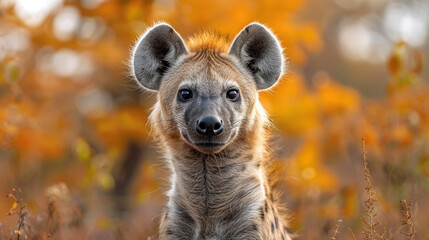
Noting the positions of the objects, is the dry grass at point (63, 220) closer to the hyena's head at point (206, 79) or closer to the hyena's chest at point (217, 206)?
the hyena's chest at point (217, 206)

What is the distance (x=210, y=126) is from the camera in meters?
4.33

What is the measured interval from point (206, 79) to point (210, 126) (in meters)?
0.58

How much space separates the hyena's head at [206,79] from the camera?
179 inches

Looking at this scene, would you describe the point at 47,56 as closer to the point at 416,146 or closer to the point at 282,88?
the point at 282,88

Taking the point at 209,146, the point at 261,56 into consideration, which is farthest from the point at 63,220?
the point at 261,56

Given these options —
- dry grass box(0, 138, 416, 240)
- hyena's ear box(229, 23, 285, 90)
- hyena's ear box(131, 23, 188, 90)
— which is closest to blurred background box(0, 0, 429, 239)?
dry grass box(0, 138, 416, 240)

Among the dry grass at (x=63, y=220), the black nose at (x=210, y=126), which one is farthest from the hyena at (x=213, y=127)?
the dry grass at (x=63, y=220)

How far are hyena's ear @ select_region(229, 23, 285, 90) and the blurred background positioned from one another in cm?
113

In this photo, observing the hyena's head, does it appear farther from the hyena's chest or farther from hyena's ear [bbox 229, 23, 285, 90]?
the hyena's chest

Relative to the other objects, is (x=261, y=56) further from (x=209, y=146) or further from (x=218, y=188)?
(x=218, y=188)

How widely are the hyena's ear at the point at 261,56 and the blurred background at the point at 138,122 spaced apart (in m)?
1.13

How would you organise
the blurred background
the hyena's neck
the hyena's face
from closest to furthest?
the hyena's face, the hyena's neck, the blurred background

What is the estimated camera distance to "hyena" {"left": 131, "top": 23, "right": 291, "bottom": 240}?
454 centimetres

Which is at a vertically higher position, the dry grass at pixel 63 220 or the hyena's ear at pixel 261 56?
the hyena's ear at pixel 261 56
